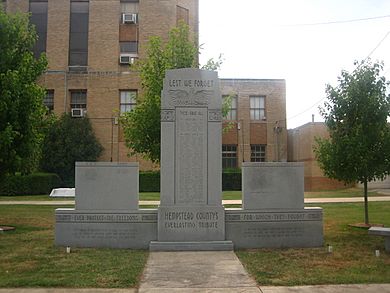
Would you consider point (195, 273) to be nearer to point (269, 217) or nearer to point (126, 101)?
point (269, 217)

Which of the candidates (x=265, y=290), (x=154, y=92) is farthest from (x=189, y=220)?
(x=154, y=92)

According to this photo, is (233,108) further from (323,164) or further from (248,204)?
(248,204)

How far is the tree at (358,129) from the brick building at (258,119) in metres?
22.5

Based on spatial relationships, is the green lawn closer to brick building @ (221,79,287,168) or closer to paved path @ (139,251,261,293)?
paved path @ (139,251,261,293)

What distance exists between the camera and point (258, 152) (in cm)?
3691

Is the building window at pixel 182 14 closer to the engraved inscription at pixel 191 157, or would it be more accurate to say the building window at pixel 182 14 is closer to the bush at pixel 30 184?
the bush at pixel 30 184

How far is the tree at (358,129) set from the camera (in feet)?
42.9

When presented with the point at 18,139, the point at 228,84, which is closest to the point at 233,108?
the point at 228,84

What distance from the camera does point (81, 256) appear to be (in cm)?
848

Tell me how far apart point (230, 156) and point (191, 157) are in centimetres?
2699

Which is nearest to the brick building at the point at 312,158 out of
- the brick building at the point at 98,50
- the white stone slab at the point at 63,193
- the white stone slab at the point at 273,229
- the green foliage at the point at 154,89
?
the brick building at the point at 98,50

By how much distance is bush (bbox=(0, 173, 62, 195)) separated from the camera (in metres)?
28.5

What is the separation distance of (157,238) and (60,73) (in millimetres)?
27434

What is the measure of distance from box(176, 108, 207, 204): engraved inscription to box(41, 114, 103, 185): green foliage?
23.7 meters
